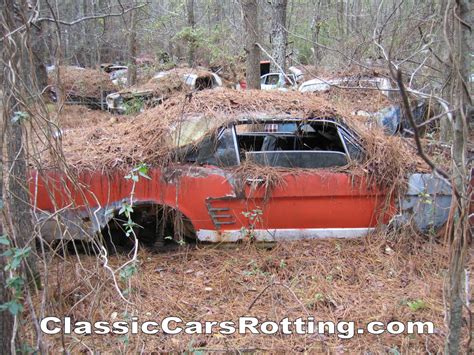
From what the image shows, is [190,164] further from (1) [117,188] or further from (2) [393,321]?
(2) [393,321]

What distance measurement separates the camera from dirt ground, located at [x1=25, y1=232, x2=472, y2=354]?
2.93 m

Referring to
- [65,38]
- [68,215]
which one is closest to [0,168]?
[68,215]

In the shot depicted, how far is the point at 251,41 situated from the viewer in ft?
26.1

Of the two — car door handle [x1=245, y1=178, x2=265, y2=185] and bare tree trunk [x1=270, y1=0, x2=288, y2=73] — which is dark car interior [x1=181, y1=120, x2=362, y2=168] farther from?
bare tree trunk [x1=270, y1=0, x2=288, y2=73]

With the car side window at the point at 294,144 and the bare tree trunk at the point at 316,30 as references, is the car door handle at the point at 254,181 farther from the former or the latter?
the bare tree trunk at the point at 316,30

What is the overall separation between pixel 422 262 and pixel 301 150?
1656 mm

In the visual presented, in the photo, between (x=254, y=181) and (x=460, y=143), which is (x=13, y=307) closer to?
(x=460, y=143)

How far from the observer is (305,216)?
4309 mm

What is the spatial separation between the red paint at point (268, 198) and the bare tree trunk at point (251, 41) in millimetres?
4181

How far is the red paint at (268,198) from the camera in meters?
4.05

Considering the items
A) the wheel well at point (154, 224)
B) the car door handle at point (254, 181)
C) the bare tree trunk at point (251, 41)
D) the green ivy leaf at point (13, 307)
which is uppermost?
the bare tree trunk at point (251, 41)

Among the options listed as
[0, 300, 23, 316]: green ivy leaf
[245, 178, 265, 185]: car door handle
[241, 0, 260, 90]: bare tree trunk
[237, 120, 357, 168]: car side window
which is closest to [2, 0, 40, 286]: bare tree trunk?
[0, 300, 23, 316]: green ivy leaf

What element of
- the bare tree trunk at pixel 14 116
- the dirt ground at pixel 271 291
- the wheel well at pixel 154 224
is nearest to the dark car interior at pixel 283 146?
the wheel well at pixel 154 224

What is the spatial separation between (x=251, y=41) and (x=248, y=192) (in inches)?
182
